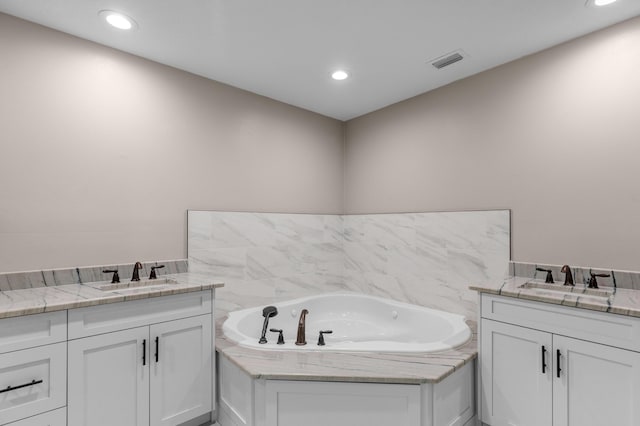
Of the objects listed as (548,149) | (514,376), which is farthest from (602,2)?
(514,376)

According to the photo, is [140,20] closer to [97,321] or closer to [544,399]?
[97,321]

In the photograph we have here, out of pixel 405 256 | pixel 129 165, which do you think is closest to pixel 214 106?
pixel 129 165

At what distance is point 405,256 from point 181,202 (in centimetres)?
205

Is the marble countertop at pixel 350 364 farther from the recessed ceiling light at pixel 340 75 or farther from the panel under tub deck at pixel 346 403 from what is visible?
the recessed ceiling light at pixel 340 75

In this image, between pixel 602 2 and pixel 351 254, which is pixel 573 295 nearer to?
pixel 602 2

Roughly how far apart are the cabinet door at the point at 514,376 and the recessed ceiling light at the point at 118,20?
286 cm

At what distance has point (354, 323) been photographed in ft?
10.6

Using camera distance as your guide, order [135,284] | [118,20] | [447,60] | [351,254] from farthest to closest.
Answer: [351,254] < [447,60] < [135,284] < [118,20]

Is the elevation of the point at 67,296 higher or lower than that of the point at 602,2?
lower

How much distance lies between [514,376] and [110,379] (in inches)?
88.8

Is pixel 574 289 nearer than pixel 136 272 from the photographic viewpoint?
Yes

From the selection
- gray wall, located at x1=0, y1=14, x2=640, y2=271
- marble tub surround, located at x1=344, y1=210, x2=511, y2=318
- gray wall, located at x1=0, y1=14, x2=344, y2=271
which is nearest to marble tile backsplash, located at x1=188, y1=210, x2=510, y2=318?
marble tub surround, located at x1=344, y1=210, x2=511, y2=318

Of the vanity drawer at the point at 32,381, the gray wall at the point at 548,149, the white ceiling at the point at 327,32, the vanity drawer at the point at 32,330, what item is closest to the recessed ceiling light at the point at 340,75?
the white ceiling at the point at 327,32

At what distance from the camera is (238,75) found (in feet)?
8.73
